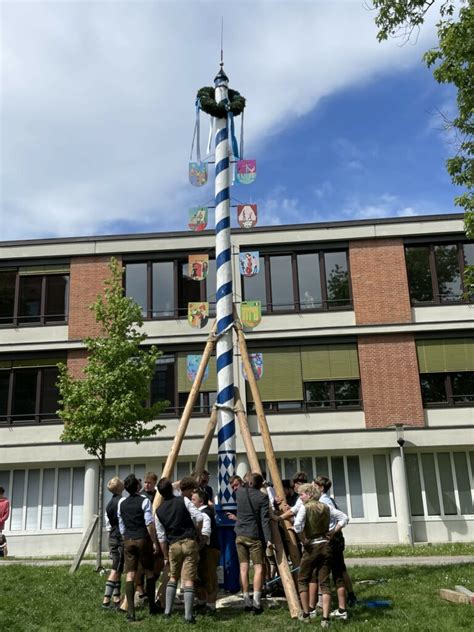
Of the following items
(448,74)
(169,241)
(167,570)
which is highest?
(169,241)

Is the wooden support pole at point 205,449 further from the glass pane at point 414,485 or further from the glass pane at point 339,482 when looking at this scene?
the glass pane at point 414,485

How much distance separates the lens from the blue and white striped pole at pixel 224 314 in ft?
38.8

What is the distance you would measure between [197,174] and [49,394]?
13927mm

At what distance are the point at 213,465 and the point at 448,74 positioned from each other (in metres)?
15.9

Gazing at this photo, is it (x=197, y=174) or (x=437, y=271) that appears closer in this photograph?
(x=197, y=174)

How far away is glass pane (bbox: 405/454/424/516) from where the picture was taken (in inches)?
914

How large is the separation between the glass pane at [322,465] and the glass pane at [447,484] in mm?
3953

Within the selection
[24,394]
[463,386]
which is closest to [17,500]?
[24,394]

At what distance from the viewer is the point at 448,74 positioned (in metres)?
12.4

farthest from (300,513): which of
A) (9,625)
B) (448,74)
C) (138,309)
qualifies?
Result: (138,309)

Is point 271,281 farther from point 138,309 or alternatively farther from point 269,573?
point 269,573

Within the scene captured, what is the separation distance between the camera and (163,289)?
1007 inches

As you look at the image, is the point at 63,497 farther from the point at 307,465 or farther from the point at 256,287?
the point at 256,287

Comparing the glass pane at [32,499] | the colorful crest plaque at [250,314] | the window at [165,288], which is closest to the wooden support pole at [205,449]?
the colorful crest plaque at [250,314]
